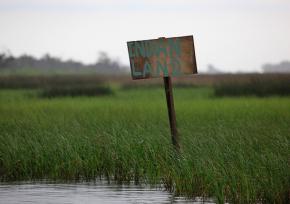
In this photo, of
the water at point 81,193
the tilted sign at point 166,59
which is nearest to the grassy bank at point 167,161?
the water at point 81,193

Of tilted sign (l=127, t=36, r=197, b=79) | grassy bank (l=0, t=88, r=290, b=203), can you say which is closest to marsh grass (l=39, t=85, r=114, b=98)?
grassy bank (l=0, t=88, r=290, b=203)

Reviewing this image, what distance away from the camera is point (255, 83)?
96.4ft

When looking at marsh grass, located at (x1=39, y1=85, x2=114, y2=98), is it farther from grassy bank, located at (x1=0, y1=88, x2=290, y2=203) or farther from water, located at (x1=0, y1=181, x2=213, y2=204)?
water, located at (x1=0, y1=181, x2=213, y2=204)

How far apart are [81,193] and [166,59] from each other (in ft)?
8.89

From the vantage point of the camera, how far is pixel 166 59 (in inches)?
458

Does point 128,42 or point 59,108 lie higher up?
point 128,42

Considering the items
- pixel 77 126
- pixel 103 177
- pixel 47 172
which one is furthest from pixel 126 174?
pixel 77 126

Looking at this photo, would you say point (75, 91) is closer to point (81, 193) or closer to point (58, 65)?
point (81, 193)

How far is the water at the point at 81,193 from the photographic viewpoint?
9.85 meters

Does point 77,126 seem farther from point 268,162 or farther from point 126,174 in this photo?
point 268,162

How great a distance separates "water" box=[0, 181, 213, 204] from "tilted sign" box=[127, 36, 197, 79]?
1.97 metres

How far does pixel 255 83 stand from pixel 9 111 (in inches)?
445

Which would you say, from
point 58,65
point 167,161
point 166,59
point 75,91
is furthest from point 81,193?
point 58,65

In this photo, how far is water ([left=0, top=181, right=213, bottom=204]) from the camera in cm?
985
